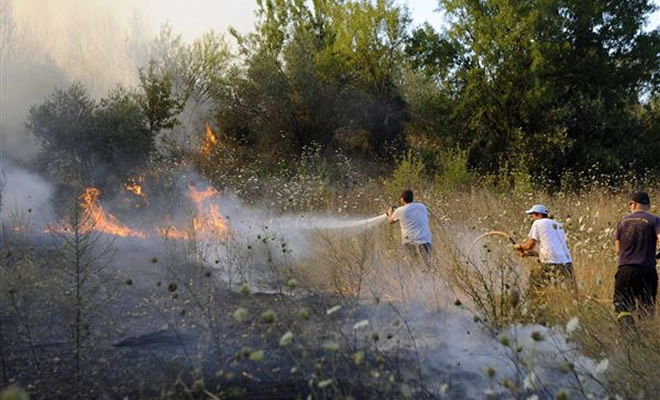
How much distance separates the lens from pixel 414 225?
848cm

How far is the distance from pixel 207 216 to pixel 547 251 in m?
6.19

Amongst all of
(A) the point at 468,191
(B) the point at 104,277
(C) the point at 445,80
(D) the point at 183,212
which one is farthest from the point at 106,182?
(C) the point at 445,80

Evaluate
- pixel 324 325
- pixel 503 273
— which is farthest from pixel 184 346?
pixel 503 273

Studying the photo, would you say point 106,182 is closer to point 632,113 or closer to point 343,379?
point 343,379

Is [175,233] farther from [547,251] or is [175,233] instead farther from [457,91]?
[457,91]

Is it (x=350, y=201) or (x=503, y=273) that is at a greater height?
(x=350, y=201)

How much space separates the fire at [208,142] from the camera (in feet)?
61.0

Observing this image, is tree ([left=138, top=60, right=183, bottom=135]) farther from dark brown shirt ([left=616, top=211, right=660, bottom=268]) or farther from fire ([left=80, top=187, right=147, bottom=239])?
dark brown shirt ([left=616, top=211, right=660, bottom=268])

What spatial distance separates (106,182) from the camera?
45.8 feet

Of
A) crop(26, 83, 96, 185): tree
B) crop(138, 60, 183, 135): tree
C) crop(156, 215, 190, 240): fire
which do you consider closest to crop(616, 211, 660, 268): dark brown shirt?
crop(156, 215, 190, 240): fire

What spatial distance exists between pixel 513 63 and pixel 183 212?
1091cm

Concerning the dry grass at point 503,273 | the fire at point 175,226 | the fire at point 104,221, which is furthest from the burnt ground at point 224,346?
the fire at point 104,221

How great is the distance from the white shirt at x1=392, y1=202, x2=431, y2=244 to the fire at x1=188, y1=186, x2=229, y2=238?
271cm

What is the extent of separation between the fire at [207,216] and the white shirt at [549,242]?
14.9 feet
